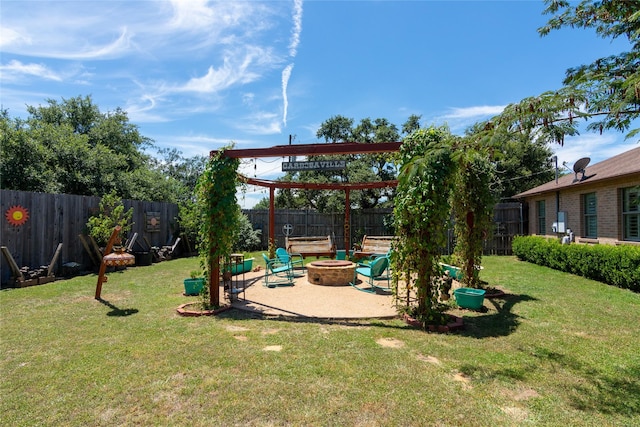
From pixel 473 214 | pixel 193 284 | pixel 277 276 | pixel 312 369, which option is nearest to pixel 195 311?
pixel 193 284

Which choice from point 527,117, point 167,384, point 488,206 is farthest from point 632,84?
point 167,384

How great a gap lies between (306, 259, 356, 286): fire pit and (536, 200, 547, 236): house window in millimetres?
8985

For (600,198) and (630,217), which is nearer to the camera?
(630,217)

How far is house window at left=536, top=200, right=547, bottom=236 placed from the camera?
12.2m

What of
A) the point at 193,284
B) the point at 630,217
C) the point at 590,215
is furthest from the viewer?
the point at 590,215

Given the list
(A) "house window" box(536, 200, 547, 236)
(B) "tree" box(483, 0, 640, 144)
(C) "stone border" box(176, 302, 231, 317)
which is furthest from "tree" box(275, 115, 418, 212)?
(B) "tree" box(483, 0, 640, 144)

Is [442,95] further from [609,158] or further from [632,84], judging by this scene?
[632,84]

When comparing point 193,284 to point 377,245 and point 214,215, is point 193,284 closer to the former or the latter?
point 214,215

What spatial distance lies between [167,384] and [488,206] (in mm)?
5809

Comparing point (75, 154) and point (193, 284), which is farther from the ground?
point (75, 154)

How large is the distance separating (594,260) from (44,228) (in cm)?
1324

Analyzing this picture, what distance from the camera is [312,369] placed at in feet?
10.3

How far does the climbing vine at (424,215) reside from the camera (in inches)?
172

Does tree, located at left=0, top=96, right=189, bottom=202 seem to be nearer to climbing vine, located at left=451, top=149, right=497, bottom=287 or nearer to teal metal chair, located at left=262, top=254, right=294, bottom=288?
teal metal chair, located at left=262, top=254, right=294, bottom=288
